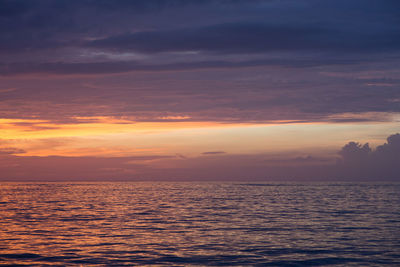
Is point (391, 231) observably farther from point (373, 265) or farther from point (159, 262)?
point (159, 262)

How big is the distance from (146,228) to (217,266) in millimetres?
20352

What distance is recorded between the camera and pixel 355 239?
140 ft

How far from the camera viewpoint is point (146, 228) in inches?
2019

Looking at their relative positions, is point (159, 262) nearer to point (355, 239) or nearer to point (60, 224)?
point (355, 239)

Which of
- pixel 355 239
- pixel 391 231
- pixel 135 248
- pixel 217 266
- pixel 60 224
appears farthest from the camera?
pixel 60 224

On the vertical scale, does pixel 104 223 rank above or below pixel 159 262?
above

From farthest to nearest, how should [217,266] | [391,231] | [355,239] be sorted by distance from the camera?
1. [391,231]
2. [355,239]
3. [217,266]

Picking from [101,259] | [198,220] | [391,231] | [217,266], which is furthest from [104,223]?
[391,231]

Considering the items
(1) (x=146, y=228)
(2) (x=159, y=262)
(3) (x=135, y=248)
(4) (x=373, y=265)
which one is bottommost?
(4) (x=373, y=265)

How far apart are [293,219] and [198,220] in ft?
39.9

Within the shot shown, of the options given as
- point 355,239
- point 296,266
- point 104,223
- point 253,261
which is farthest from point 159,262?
point 104,223

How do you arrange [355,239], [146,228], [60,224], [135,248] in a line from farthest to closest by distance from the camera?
1. [60,224]
2. [146,228]
3. [355,239]
4. [135,248]

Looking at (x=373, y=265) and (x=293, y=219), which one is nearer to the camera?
(x=373, y=265)

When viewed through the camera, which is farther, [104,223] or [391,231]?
[104,223]
